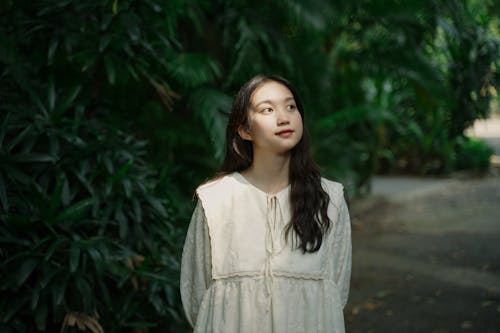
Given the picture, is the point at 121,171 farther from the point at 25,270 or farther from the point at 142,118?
the point at 142,118

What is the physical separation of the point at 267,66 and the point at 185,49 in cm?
76

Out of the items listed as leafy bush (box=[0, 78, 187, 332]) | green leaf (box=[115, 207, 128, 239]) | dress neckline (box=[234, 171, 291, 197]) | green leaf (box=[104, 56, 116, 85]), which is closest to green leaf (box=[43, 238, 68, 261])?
leafy bush (box=[0, 78, 187, 332])

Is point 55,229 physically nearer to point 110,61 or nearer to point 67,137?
point 67,137

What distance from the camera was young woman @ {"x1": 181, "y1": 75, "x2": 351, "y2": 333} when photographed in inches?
73.7

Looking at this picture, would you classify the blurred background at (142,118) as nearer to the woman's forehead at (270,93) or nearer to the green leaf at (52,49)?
the green leaf at (52,49)

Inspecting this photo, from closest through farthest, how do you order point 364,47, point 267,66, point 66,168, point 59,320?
1. point 59,320
2. point 66,168
3. point 267,66
4. point 364,47

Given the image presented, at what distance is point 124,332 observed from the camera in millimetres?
3363

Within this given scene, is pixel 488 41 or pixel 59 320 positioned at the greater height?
pixel 488 41

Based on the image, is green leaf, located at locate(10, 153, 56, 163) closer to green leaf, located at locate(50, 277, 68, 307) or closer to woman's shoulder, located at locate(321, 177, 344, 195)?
green leaf, located at locate(50, 277, 68, 307)

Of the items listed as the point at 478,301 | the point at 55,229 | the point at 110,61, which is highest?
the point at 110,61

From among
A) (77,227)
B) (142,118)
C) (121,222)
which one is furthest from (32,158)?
(142,118)

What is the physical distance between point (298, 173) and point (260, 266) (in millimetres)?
341

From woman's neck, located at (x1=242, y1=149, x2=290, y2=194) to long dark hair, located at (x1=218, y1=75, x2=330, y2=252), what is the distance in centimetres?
2

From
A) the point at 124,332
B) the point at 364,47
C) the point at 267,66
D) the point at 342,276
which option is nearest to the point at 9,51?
the point at 124,332
